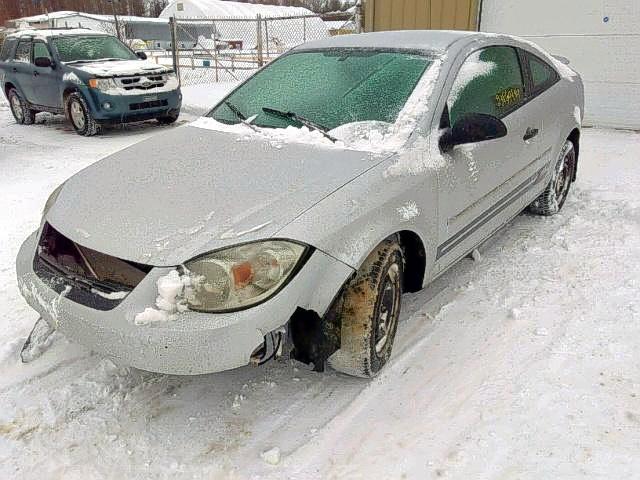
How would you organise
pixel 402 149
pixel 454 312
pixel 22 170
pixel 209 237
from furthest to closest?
1. pixel 22 170
2. pixel 454 312
3. pixel 402 149
4. pixel 209 237

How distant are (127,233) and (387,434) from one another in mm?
1394

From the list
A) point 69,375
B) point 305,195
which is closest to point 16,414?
point 69,375

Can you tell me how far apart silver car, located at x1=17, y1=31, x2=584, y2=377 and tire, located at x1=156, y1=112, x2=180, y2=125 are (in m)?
6.28

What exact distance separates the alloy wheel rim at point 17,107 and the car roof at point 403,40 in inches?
355

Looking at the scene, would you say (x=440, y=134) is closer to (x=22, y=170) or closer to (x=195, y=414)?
(x=195, y=414)

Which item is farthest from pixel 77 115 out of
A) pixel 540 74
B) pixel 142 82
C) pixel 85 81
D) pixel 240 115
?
pixel 540 74

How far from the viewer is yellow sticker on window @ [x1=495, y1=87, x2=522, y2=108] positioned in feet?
11.6

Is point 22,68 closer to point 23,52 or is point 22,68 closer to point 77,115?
point 23,52

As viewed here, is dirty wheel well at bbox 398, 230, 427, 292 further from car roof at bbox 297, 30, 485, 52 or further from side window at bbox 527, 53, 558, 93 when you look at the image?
side window at bbox 527, 53, 558, 93

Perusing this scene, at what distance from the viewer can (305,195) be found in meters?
2.38

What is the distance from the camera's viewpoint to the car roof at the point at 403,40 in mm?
3387

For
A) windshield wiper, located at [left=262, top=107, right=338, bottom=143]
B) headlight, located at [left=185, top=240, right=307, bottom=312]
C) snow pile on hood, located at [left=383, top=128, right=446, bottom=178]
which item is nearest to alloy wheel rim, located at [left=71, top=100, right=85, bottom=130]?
windshield wiper, located at [left=262, top=107, right=338, bottom=143]

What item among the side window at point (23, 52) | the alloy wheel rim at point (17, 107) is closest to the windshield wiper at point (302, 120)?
the side window at point (23, 52)

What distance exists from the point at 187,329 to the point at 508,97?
2673 millimetres
